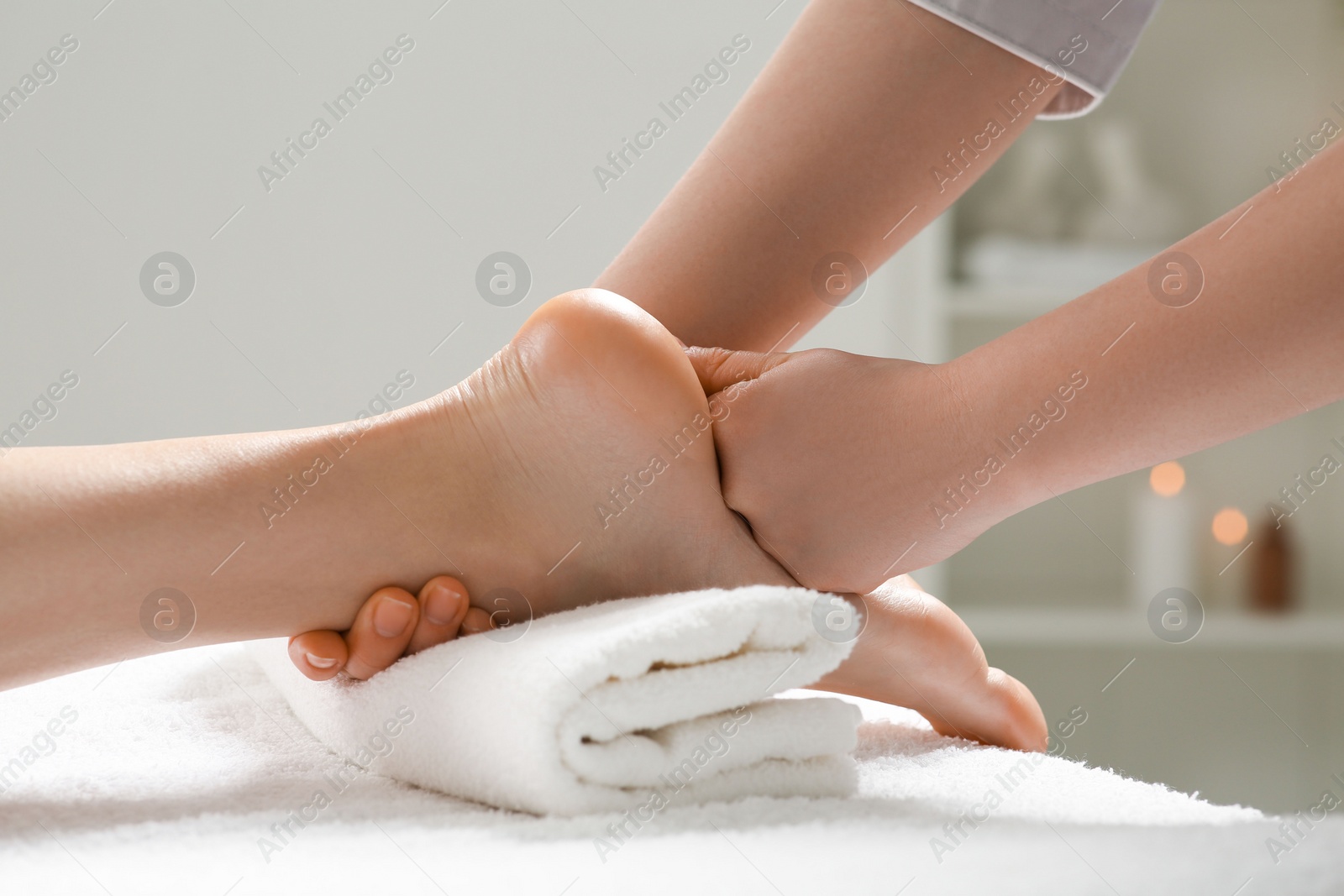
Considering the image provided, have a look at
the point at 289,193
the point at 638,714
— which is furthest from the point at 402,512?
the point at 289,193

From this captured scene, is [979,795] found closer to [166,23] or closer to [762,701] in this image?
[762,701]

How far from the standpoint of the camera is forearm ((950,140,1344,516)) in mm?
492

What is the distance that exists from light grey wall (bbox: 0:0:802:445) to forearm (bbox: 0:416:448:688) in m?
1.22

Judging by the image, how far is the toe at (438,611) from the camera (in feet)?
1.95

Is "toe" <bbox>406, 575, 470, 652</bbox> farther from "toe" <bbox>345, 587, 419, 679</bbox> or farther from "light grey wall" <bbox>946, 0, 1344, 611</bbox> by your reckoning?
"light grey wall" <bbox>946, 0, 1344, 611</bbox>

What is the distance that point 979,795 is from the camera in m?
0.52

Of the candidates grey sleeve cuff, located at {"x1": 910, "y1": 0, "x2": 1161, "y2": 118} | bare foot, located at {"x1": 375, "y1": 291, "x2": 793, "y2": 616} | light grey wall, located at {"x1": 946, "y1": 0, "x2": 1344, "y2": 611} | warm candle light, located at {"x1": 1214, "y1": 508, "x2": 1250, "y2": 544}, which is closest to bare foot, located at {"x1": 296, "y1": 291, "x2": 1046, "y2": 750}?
bare foot, located at {"x1": 375, "y1": 291, "x2": 793, "y2": 616}

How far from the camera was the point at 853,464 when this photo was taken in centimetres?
61

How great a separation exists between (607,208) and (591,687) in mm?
1490

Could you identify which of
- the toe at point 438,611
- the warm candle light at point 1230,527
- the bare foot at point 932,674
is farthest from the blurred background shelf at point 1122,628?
the toe at point 438,611

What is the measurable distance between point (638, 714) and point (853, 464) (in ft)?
0.74

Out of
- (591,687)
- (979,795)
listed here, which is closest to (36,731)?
(591,687)

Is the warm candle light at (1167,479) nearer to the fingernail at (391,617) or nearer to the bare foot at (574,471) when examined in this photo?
the bare foot at (574,471)

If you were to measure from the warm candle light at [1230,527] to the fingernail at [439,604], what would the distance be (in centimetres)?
173
